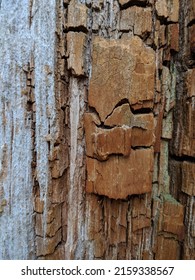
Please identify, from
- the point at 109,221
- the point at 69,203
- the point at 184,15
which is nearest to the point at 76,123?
the point at 69,203

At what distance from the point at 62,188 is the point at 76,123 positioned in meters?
0.30

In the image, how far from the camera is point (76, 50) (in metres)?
0.86

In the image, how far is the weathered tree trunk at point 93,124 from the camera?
848mm

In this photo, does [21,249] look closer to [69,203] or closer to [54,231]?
[54,231]

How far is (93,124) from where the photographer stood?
88 centimetres

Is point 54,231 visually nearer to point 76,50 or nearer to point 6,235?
point 6,235

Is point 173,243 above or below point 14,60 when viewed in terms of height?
below

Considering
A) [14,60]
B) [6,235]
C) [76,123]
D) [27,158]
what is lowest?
[6,235]

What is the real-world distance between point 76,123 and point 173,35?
0.60 metres

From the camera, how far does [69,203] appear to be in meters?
0.96

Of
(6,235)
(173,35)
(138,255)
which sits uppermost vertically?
(173,35)

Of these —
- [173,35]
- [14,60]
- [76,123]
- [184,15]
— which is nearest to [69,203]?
[76,123]

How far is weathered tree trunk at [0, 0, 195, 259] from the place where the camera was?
0.85 metres

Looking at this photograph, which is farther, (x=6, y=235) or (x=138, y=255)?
(x=138, y=255)
